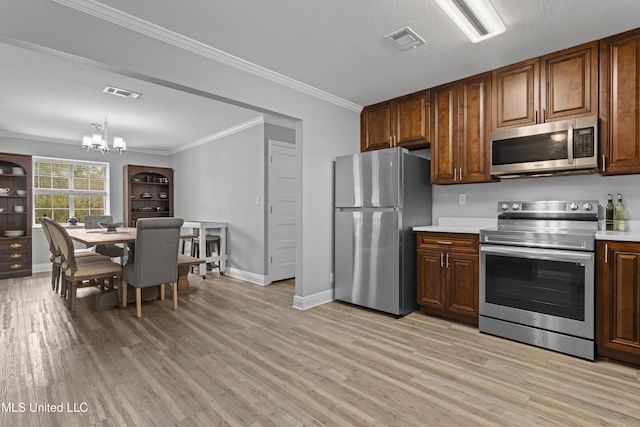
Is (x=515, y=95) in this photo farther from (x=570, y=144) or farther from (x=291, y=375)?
(x=291, y=375)

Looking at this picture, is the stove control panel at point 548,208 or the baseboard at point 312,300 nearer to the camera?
the stove control panel at point 548,208

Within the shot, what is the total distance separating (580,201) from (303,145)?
268 cm

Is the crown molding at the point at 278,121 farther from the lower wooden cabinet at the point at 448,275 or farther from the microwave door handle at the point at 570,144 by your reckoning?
the microwave door handle at the point at 570,144

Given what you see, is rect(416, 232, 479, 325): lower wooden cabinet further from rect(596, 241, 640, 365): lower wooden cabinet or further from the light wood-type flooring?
rect(596, 241, 640, 365): lower wooden cabinet

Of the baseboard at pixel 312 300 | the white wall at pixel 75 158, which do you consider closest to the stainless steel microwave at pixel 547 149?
the baseboard at pixel 312 300

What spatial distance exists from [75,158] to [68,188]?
616 millimetres

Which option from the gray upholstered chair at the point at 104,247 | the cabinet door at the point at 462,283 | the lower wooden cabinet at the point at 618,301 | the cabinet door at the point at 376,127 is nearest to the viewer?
the lower wooden cabinet at the point at 618,301

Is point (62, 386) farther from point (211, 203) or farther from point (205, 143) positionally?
point (205, 143)

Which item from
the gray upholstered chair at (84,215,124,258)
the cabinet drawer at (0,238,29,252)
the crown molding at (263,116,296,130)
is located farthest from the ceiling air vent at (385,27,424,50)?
the cabinet drawer at (0,238,29,252)

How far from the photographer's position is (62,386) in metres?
2.04

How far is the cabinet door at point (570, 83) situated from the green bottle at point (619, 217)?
81cm

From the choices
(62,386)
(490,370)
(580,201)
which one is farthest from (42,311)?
(580,201)

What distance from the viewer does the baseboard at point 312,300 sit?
361 cm

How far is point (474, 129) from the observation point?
3.22m
